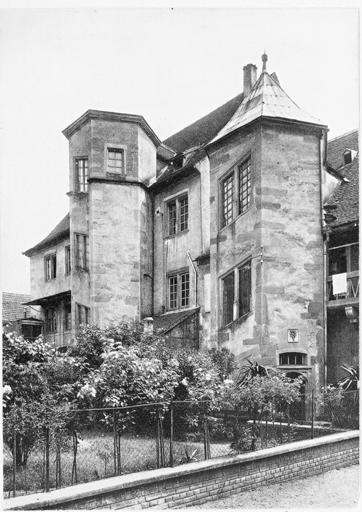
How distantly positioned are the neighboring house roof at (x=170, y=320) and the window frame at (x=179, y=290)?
540 mm

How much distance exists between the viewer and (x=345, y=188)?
18.8 meters

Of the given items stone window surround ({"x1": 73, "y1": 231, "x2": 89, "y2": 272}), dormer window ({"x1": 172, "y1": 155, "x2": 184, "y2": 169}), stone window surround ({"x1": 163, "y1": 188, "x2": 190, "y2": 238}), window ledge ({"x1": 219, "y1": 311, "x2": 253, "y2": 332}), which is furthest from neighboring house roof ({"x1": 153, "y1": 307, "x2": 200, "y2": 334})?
dormer window ({"x1": 172, "y1": 155, "x2": 184, "y2": 169})

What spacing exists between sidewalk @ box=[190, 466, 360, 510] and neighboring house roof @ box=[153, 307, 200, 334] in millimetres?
9249

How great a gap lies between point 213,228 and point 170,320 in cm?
388

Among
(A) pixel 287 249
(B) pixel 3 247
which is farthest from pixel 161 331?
(B) pixel 3 247

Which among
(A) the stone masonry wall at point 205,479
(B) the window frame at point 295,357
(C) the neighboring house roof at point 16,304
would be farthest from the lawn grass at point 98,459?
(C) the neighboring house roof at point 16,304

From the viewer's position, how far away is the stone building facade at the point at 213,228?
1747 cm

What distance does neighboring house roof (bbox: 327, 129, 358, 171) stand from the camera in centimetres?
2126

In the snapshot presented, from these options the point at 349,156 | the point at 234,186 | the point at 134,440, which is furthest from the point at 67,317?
the point at 134,440

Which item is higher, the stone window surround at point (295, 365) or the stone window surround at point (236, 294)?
the stone window surround at point (236, 294)

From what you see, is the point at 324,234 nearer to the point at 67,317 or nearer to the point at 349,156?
the point at 349,156

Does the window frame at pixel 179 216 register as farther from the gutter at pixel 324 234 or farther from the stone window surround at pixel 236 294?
the gutter at pixel 324 234

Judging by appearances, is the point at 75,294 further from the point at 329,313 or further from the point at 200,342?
the point at 329,313

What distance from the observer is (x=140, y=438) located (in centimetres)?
1084
